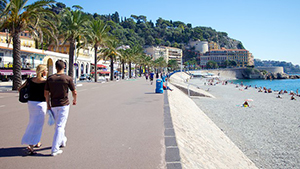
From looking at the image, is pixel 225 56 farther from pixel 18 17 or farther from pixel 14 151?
pixel 14 151

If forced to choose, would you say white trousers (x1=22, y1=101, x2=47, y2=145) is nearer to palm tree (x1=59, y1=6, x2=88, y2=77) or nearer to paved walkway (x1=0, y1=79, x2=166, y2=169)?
paved walkway (x1=0, y1=79, x2=166, y2=169)

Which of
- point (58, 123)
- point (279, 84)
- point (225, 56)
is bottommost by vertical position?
point (279, 84)

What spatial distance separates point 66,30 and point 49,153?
2650cm

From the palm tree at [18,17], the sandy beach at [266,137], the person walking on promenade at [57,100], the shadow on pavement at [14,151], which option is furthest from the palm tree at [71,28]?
the person walking on promenade at [57,100]

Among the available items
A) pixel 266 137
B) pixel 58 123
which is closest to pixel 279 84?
pixel 266 137

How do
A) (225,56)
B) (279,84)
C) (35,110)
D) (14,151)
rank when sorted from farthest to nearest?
(225,56), (279,84), (14,151), (35,110)

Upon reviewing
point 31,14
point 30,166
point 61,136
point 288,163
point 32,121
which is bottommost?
point 288,163

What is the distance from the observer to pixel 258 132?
12.1 metres

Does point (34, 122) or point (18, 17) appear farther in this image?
point (18, 17)

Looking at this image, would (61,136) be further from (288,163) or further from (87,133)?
(288,163)

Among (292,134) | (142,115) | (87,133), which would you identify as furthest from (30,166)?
(292,134)

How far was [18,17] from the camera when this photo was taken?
19.3 metres

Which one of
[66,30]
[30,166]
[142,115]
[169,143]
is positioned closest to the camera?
[30,166]

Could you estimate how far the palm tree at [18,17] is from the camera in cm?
1892
